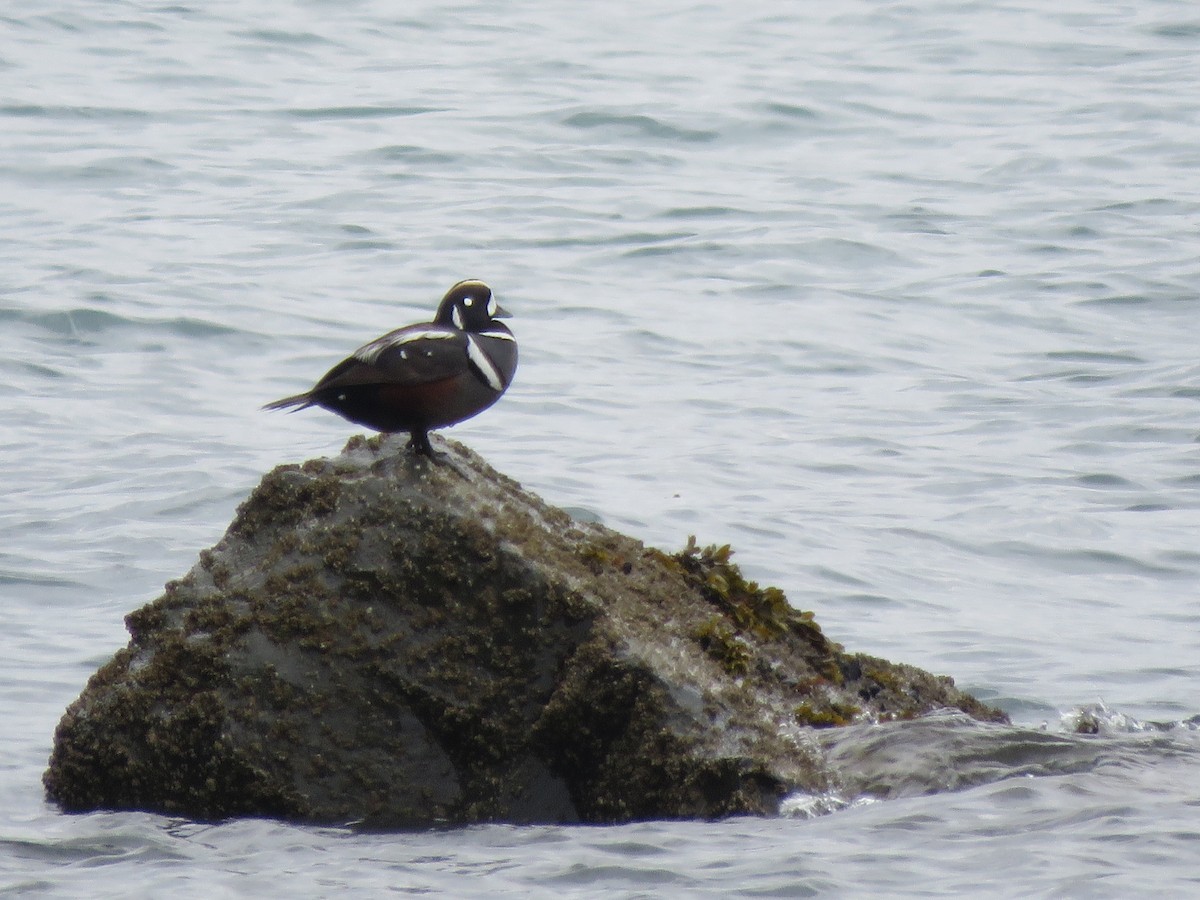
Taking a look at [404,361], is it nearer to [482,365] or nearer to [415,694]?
[482,365]

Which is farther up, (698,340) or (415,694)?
(698,340)

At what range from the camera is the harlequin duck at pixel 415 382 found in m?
5.72

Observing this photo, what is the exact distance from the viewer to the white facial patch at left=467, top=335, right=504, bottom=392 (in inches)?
234

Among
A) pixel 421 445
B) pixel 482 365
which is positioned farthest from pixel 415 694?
pixel 482 365

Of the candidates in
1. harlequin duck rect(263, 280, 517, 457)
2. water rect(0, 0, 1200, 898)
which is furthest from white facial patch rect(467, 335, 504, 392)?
water rect(0, 0, 1200, 898)

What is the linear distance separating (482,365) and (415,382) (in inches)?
12.6

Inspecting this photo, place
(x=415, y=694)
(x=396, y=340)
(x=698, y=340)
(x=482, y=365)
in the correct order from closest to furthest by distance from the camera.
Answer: (x=415, y=694)
(x=396, y=340)
(x=482, y=365)
(x=698, y=340)

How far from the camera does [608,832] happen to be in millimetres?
5641

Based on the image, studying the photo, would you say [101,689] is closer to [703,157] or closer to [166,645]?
[166,645]

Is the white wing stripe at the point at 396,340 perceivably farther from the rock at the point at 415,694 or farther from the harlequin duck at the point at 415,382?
the rock at the point at 415,694

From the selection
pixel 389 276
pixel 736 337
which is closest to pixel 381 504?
pixel 736 337

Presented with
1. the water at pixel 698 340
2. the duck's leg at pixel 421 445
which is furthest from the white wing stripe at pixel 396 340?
the water at pixel 698 340

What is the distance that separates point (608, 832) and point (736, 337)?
9.14 m

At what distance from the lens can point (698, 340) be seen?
14289 millimetres
